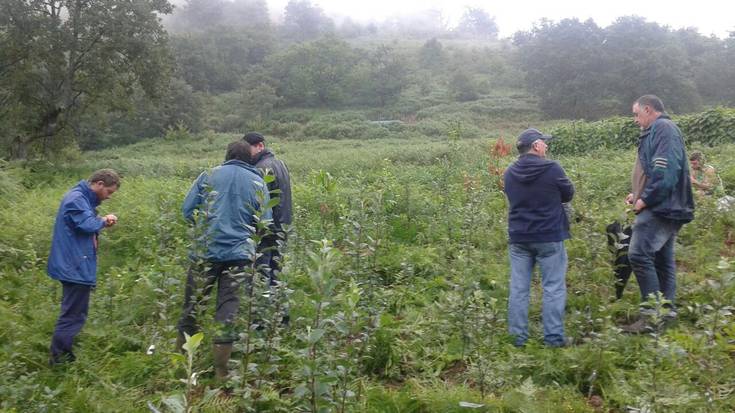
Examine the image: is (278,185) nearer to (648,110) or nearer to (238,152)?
(238,152)

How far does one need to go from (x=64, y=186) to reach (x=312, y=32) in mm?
99716

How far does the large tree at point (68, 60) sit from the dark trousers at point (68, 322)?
61.0 feet

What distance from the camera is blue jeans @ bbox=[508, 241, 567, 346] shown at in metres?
4.51

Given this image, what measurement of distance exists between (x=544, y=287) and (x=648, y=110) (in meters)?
1.76

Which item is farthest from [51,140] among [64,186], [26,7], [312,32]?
[312,32]

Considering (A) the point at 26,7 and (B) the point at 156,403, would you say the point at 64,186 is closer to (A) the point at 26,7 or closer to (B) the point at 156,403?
(A) the point at 26,7

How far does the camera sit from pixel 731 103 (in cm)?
4453

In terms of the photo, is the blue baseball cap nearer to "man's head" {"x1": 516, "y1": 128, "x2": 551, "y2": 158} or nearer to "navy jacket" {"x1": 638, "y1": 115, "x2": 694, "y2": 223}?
"man's head" {"x1": 516, "y1": 128, "x2": 551, "y2": 158}

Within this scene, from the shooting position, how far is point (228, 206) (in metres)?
4.27

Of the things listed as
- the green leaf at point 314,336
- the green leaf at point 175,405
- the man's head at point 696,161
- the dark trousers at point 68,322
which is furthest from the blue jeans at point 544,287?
the man's head at point 696,161

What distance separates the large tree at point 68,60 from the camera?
64.6ft

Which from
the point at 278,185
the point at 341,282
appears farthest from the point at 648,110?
the point at 278,185

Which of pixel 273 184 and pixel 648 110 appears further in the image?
pixel 273 184

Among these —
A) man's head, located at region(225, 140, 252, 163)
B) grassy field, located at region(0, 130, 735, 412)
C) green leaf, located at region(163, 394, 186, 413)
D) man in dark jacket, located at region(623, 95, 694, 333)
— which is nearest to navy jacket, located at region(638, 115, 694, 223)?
man in dark jacket, located at region(623, 95, 694, 333)
